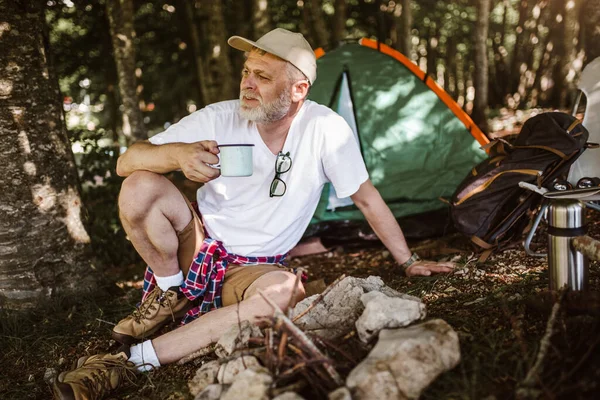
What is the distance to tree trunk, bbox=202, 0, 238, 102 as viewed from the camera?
7535 mm

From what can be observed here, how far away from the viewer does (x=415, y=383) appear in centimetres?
162

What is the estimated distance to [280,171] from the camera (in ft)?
9.03

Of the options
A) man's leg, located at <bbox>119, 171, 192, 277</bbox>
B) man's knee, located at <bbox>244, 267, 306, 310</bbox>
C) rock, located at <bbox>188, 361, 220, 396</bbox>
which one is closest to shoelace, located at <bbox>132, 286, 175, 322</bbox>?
man's leg, located at <bbox>119, 171, 192, 277</bbox>

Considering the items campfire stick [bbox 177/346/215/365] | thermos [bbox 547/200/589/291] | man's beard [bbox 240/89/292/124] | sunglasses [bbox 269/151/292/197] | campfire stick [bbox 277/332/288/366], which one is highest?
man's beard [bbox 240/89/292/124]

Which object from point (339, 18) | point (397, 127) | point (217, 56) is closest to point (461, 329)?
point (397, 127)

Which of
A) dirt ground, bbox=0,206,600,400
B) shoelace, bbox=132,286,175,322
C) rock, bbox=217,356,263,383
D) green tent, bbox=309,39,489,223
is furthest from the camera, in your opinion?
green tent, bbox=309,39,489,223

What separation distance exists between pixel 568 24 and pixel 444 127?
6349 millimetres

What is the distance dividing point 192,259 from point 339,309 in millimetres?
937

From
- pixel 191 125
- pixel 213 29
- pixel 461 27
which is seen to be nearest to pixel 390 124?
pixel 191 125

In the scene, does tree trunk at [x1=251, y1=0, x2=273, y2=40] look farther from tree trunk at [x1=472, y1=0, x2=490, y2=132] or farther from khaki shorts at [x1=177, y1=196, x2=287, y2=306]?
khaki shorts at [x1=177, y1=196, x2=287, y2=306]

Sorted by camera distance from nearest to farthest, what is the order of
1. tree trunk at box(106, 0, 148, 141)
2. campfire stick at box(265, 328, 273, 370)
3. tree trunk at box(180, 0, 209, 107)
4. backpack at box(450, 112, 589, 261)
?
campfire stick at box(265, 328, 273, 370), backpack at box(450, 112, 589, 261), tree trunk at box(106, 0, 148, 141), tree trunk at box(180, 0, 209, 107)

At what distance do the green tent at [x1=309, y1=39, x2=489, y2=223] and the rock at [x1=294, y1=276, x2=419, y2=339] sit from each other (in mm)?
1999

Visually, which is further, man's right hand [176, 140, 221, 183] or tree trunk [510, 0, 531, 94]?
tree trunk [510, 0, 531, 94]

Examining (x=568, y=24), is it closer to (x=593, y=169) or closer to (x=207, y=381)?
(x=593, y=169)
